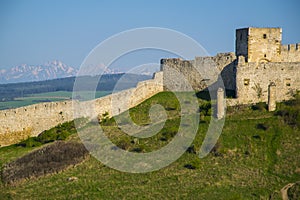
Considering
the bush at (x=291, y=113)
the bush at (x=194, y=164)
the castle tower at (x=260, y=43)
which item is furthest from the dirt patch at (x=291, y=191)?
the castle tower at (x=260, y=43)

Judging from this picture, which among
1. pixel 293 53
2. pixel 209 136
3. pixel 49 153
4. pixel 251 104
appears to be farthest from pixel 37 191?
pixel 293 53

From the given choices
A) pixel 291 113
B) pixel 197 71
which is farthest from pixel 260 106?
pixel 197 71

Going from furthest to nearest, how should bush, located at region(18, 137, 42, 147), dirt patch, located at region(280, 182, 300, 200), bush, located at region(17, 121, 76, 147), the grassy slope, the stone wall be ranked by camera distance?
1. the stone wall
2. bush, located at region(17, 121, 76, 147)
3. bush, located at region(18, 137, 42, 147)
4. dirt patch, located at region(280, 182, 300, 200)
5. the grassy slope

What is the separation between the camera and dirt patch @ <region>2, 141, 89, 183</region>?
25531 mm

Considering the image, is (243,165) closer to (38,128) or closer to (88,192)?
(88,192)

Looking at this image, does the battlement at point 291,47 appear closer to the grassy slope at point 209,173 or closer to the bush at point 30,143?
the grassy slope at point 209,173

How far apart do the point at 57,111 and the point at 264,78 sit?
1568cm

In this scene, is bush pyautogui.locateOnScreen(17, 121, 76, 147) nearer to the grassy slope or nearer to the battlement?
the grassy slope

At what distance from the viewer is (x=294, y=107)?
1256 inches

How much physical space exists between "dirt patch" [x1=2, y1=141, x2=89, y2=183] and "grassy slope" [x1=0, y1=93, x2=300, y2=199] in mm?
652

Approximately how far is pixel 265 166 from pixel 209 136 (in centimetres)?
469

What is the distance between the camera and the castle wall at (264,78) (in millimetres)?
34719

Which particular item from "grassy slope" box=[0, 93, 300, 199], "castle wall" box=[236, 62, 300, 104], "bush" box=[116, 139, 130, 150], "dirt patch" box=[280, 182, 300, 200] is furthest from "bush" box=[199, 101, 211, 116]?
"dirt patch" box=[280, 182, 300, 200]

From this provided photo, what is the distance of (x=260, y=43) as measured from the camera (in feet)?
121
